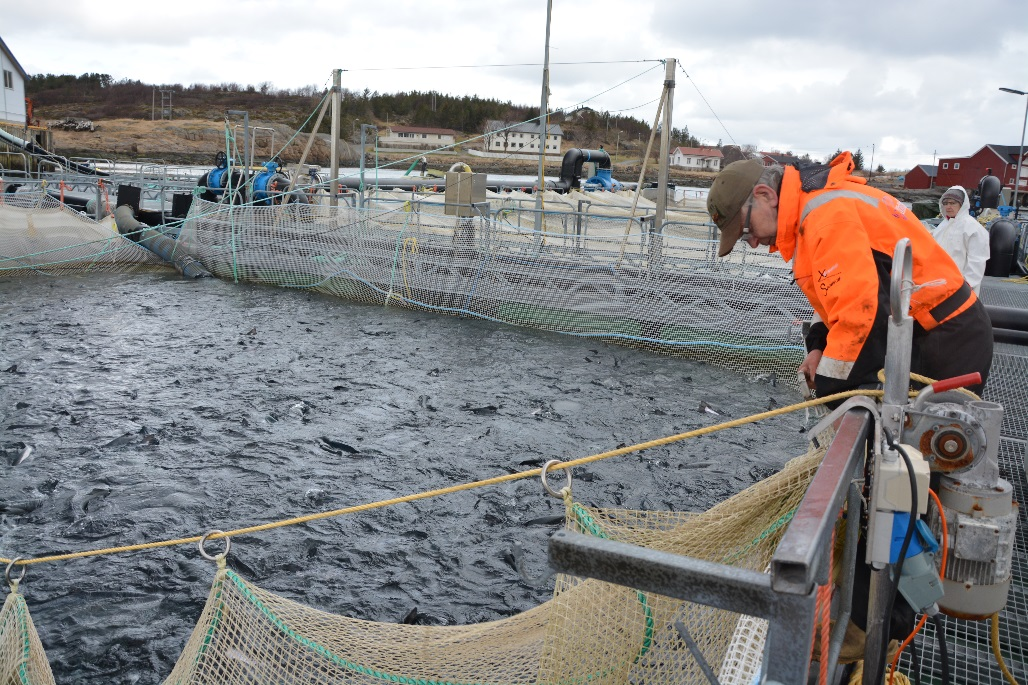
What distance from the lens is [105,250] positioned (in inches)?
837

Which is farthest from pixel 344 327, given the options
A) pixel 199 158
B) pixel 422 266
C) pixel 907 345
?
pixel 199 158

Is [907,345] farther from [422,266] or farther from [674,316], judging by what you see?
[422,266]

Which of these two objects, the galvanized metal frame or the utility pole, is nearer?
the galvanized metal frame

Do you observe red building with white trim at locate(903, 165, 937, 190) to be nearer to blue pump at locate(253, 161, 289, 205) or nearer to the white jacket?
blue pump at locate(253, 161, 289, 205)

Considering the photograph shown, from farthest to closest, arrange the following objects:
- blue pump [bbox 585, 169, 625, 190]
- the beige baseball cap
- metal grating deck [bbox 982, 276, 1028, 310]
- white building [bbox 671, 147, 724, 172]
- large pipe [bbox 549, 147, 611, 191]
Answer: white building [bbox 671, 147, 724, 172] < large pipe [bbox 549, 147, 611, 191] < blue pump [bbox 585, 169, 625, 190] < metal grating deck [bbox 982, 276, 1028, 310] < the beige baseball cap

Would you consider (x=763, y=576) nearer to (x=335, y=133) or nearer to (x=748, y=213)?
(x=748, y=213)

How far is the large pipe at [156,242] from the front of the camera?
825 inches

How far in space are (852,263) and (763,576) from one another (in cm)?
224

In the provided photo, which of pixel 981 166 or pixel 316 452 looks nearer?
pixel 316 452

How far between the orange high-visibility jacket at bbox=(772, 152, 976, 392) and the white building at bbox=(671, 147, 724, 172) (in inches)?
3947

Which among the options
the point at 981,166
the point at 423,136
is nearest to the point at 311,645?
the point at 981,166

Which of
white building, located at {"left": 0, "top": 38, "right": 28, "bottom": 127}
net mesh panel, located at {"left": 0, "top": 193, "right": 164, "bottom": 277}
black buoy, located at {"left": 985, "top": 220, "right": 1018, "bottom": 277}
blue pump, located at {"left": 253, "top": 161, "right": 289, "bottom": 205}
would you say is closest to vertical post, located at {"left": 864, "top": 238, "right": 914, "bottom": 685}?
black buoy, located at {"left": 985, "top": 220, "right": 1018, "bottom": 277}

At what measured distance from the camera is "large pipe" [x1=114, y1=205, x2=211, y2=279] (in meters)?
21.0

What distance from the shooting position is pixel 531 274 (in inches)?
612
